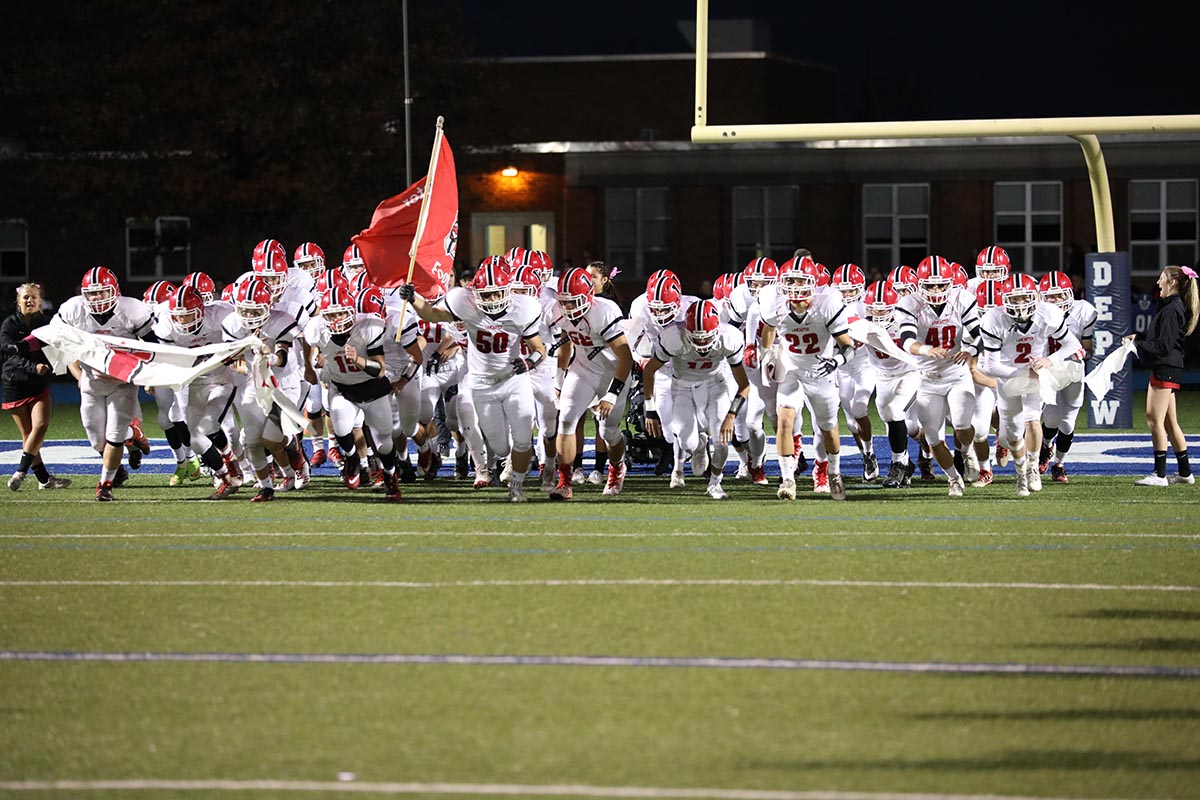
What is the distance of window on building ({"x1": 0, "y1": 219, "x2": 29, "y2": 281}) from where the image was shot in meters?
37.3

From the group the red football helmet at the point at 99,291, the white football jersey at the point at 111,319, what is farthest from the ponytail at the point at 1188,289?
the red football helmet at the point at 99,291

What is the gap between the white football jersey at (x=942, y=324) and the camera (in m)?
12.7

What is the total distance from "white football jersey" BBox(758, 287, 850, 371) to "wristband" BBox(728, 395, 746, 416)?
0.50 meters

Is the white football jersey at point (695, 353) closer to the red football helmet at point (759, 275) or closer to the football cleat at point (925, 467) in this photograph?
the red football helmet at point (759, 275)

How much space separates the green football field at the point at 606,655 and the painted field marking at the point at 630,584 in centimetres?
3

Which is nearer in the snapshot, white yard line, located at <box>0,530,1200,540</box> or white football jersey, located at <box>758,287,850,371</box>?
white yard line, located at <box>0,530,1200,540</box>

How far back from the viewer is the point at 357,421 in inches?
533

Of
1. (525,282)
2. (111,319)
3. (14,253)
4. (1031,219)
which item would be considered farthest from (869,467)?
(14,253)

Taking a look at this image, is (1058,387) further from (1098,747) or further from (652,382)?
(1098,747)

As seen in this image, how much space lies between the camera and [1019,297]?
1252 cm

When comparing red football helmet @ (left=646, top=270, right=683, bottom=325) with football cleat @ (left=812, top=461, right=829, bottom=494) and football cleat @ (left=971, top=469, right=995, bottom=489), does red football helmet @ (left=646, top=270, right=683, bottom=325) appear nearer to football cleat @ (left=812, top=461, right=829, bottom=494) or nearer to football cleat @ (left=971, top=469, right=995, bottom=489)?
football cleat @ (left=812, top=461, right=829, bottom=494)

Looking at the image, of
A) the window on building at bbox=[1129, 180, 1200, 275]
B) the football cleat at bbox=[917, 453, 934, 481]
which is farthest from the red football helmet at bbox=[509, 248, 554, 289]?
the window on building at bbox=[1129, 180, 1200, 275]

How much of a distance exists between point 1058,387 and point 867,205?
78.0 ft

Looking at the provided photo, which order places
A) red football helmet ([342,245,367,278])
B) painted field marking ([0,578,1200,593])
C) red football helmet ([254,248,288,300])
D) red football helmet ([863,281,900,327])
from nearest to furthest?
painted field marking ([0,578,1200,593]) → red football helmet ([863,281,900,327]) → red football helmet ([254,248,288,300]) → red football helmet ([342,245,367,278])
